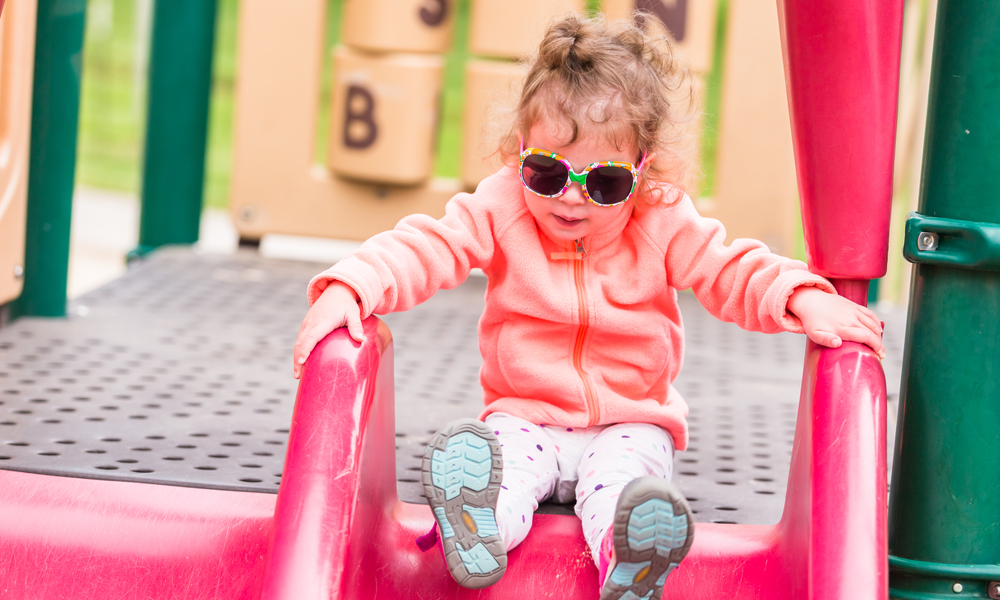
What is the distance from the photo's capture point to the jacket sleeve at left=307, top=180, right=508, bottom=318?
110 cm

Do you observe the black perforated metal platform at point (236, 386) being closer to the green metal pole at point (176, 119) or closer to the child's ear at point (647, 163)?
the green metal pole at point (176, 119)

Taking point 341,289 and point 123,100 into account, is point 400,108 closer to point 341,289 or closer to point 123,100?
point 341,289

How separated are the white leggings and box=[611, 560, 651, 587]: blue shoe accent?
0.34 feet

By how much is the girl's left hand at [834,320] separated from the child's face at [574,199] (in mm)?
228

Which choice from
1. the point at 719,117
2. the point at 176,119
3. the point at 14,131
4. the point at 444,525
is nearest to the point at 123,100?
the point at 176,119

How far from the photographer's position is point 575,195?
114cm

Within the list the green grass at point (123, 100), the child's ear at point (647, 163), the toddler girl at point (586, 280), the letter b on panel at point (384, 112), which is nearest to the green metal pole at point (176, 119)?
the letter b on panel at point (384, 112)

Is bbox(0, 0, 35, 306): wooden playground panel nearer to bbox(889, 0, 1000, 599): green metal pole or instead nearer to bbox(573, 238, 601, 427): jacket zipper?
bbox(573, 238, 601, 427): jacket zipper

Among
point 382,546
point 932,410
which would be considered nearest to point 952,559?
point 932,410

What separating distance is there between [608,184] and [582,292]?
6.0 inches

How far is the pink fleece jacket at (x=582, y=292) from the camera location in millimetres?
1215

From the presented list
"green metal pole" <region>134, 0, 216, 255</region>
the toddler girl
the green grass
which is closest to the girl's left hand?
the toddler girl

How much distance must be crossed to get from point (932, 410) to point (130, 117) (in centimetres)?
662

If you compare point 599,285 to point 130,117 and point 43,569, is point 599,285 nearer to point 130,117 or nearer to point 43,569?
point 43,569
